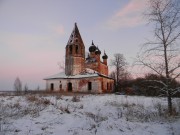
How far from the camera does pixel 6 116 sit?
8.21 m

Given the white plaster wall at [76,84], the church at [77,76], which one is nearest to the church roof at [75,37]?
the church at [77,76]

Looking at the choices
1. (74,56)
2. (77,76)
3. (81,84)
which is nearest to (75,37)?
(74,56)

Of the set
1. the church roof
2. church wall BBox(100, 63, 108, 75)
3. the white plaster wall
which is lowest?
the white plaster wall

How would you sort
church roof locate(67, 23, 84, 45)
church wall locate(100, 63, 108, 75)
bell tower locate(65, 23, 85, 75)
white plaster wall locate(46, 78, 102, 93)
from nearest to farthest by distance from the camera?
white plaster wall locate(46, 78, 102, 93)
bell tower locate(65, 23, 85, 75)
church roof locate(67, 23, 84, 45)
church wall locate(100, 63, 108, 75)

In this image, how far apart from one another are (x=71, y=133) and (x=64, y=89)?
3830 cm

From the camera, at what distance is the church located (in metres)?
43.2

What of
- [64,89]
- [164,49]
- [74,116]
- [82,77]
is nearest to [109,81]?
[82,77]

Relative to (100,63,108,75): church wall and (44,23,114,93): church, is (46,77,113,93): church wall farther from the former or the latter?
(100,63,108,75): church wall

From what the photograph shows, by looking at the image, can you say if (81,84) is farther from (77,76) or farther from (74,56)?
(74,56)

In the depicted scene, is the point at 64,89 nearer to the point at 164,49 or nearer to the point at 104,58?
the point at 104,58

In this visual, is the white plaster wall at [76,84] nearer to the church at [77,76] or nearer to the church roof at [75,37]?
the church at [77,76]

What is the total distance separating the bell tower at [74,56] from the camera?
46.3 metres

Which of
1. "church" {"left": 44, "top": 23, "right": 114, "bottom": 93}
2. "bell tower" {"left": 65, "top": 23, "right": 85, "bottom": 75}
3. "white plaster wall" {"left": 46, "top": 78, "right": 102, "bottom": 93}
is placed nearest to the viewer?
"white plaster wall" {"left": 46, "top": 78, "right": 102, "bottom": 93}

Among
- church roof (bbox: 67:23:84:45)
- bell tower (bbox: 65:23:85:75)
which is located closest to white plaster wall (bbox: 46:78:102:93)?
bell tower (bbox: 65:23:85:75)
